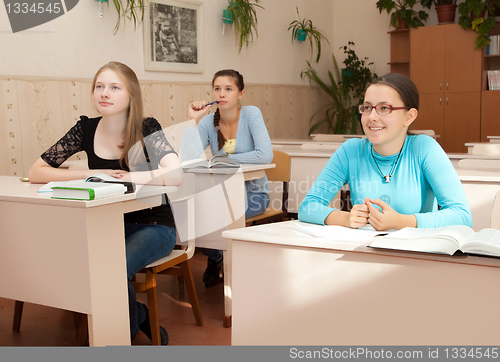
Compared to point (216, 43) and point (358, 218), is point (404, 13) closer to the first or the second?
point (216, 43)

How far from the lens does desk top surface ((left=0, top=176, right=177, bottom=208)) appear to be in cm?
172

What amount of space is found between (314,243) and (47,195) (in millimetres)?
1106

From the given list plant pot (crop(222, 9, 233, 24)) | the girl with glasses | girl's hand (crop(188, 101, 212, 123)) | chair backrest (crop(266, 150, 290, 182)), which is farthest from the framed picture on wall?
the girl with glasses

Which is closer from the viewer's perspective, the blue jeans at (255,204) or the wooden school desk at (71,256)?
the wooden school desk at (71,256)

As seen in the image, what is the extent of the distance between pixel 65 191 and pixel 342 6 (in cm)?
695

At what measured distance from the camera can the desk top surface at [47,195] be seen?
1.72m

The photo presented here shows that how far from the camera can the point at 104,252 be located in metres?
1.79

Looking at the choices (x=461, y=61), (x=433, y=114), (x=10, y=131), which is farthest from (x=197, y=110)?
(x=461, y=61)

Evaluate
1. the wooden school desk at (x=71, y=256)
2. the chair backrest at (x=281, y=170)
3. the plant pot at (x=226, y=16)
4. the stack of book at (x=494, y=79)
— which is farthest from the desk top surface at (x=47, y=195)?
the stack of book at (x=494, y=79)

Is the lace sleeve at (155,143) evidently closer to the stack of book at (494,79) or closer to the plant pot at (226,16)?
the plant pot at (226,16)

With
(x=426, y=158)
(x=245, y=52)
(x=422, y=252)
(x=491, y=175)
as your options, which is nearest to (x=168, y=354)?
(x=422, y=252)

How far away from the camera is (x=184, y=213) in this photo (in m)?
2.33

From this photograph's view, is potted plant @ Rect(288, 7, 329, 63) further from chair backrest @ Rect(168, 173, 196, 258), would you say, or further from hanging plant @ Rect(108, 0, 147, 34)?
chair backrest @ Rect(168, 173, 196, 258)

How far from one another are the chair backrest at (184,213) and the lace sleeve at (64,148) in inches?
21.0
